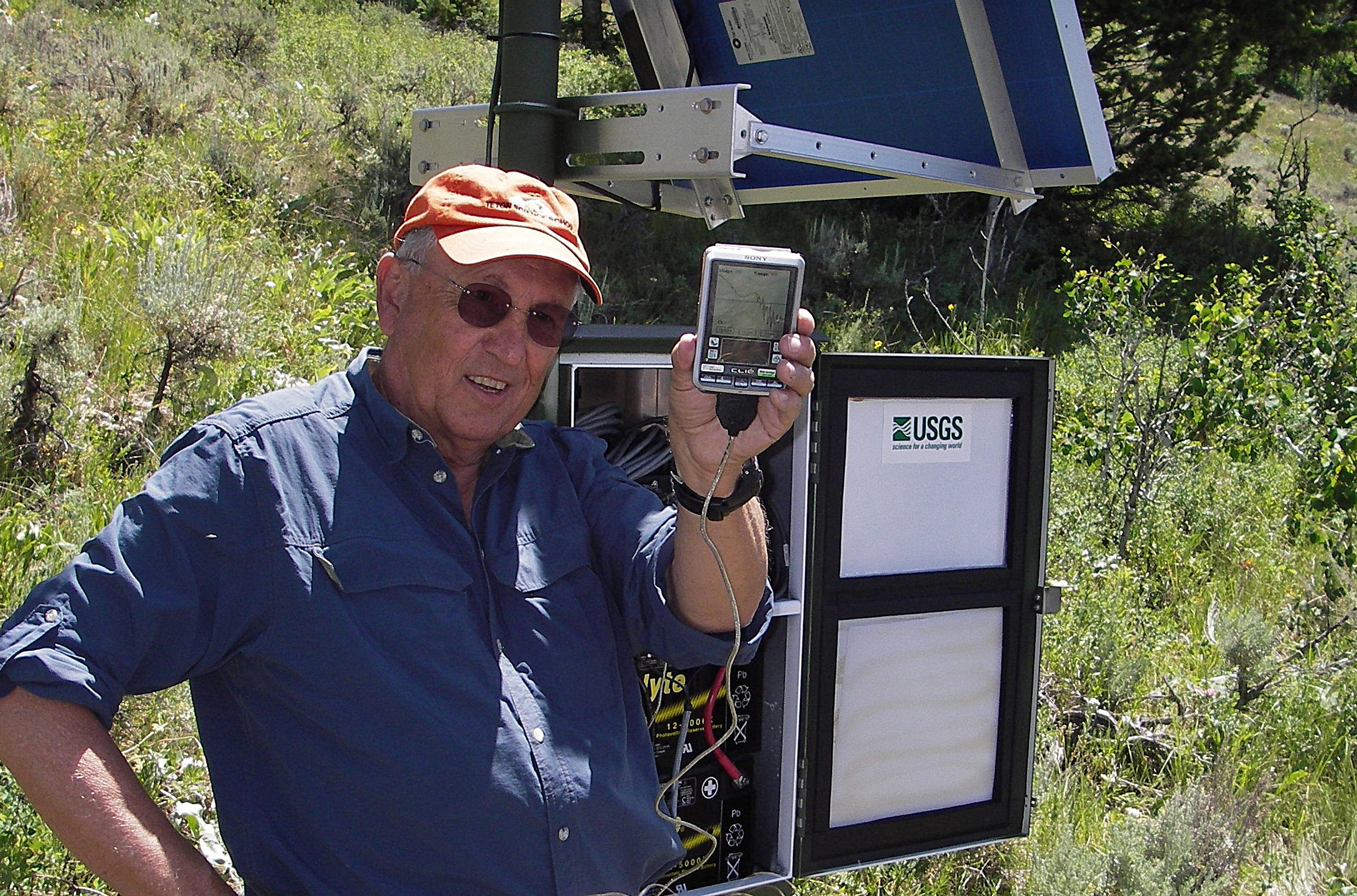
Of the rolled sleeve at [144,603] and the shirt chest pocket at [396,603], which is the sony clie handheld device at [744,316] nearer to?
the shirt chest pocket at [396,603]

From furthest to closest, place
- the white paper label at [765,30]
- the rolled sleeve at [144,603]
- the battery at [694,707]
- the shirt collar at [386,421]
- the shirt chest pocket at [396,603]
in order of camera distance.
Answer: the white paper label at [765,30] → the battery at [694,707] → the shirt collar at [386,421] → the shirt chest pocket at [396,603] → the rolled sleeve at [144,603]

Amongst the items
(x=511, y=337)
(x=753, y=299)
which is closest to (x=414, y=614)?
(x=511, y=337)

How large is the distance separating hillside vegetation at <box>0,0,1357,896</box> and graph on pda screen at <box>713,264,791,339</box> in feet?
6.02

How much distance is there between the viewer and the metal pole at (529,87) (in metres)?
2.46

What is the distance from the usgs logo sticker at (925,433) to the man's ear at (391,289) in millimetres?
1225

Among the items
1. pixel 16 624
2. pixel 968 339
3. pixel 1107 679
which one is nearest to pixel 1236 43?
pixel 968 339

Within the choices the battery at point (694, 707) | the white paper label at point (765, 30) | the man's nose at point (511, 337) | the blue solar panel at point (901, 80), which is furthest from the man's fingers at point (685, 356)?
the white paper label at point (765, 30)

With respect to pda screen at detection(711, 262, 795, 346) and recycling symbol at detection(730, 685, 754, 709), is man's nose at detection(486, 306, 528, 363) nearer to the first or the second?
pda screen at detection(711, 262, 795, 346)

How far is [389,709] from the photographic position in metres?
1.69

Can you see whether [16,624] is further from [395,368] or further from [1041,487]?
[1041,487]

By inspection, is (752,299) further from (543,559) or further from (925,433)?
(925,433)

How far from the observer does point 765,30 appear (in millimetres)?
3215

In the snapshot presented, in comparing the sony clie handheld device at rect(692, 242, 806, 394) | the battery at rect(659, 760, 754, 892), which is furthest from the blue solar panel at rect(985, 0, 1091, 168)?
the battery at rect(659, 760, 754, 892)

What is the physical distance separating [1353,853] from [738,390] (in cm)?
319
